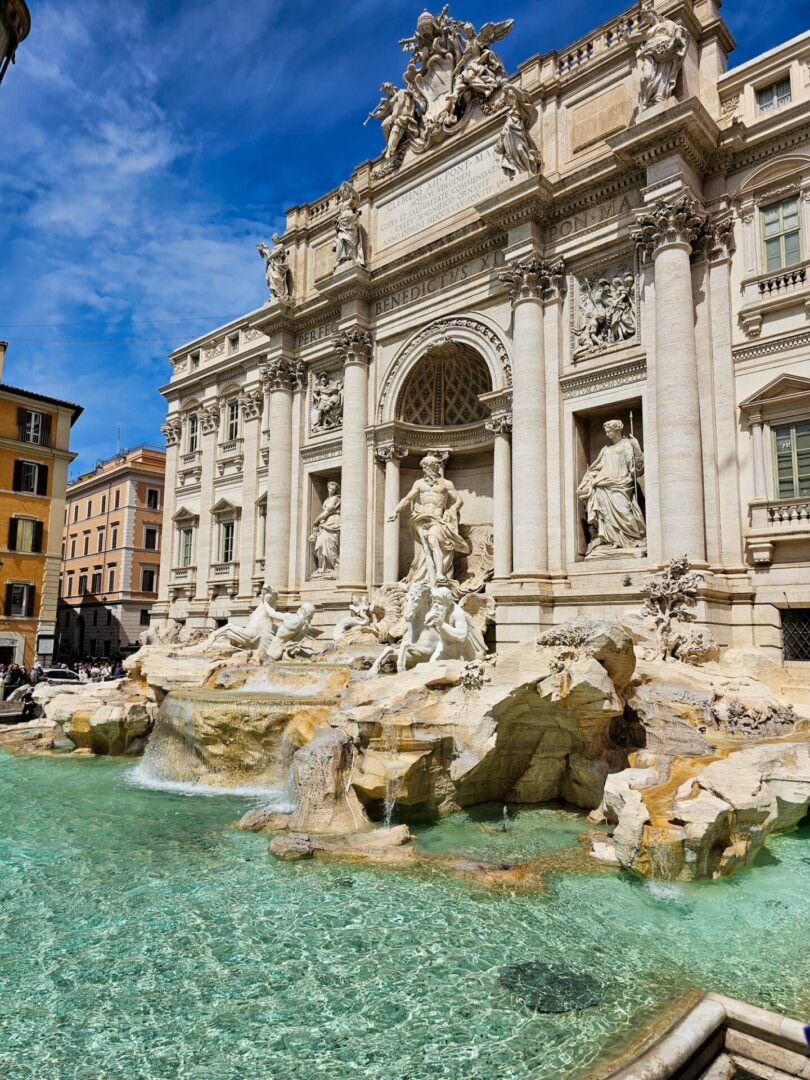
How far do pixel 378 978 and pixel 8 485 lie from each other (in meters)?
35.3

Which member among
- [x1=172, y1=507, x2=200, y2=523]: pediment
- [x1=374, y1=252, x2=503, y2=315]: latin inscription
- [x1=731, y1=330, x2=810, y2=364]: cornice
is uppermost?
[x1=374, y1=252, x2=503, y2=315]: latin inscription

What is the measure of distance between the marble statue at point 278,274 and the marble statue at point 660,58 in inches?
519

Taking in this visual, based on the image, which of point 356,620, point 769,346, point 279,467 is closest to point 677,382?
point 769,346

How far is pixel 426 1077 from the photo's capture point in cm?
430

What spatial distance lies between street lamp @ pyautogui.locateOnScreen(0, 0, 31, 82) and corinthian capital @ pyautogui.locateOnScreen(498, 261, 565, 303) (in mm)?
15555

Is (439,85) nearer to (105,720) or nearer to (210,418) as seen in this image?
(210,418)

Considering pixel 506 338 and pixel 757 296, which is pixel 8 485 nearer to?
pixel 506 338

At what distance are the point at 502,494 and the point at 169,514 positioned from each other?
17.0m

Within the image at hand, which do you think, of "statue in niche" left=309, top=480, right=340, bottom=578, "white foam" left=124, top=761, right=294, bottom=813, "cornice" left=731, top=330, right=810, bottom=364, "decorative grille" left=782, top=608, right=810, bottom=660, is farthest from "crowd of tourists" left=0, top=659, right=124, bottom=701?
"cornice" left=731, top=330, right=810, bottom=364

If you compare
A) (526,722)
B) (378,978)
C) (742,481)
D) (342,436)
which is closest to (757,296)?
(742,481)

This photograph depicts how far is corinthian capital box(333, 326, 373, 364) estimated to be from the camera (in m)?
22.6

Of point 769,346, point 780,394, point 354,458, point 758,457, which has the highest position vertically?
point 769,346

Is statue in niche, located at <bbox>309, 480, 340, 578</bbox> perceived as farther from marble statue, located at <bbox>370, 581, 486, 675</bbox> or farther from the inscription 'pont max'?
marble statue, located at <bbox>370, 581, 486, 675</bbox>

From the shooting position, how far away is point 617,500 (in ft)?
54.7
